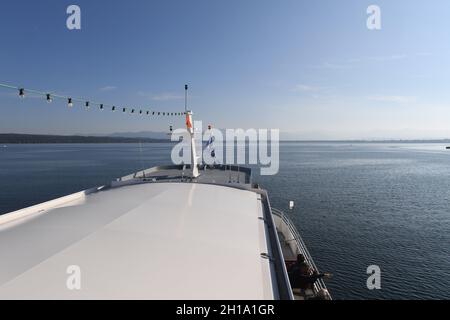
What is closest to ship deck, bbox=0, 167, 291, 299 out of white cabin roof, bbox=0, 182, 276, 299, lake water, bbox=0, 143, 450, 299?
white cabin roof, bbox=0, 182, 276, 299

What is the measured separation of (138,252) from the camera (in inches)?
501

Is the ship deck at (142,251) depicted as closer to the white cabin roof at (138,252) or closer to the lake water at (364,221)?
the white cabin roof at (138,252)

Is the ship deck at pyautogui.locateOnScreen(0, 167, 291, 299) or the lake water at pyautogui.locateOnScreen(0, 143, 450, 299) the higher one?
the ship deck at pyautogui.locateOnScreen(0, 167, 291, 299)

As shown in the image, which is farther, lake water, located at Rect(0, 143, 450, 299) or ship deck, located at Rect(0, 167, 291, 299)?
lake water, located at Rect(0, 143, 450, 299)

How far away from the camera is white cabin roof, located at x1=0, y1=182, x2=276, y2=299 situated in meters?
10.1

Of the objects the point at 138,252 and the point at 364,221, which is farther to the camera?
the point at 364,221

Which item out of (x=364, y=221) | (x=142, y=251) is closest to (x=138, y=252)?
(x=142, y=251)

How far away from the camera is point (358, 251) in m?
34.4

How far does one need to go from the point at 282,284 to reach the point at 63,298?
314 inches

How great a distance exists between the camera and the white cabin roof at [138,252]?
10.1m

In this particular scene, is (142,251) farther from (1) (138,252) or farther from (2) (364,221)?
(2) (364,221)

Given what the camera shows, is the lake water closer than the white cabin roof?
No

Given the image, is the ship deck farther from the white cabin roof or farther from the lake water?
the lake water

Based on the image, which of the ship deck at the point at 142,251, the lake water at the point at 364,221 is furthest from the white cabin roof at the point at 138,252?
the lake water at the point at 364,221
